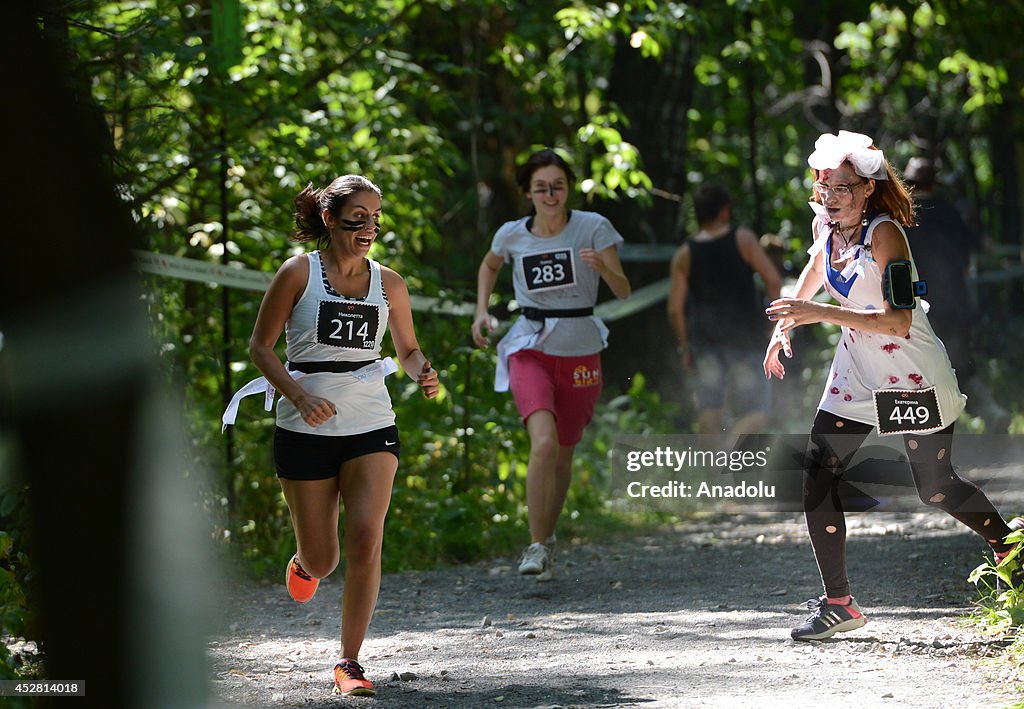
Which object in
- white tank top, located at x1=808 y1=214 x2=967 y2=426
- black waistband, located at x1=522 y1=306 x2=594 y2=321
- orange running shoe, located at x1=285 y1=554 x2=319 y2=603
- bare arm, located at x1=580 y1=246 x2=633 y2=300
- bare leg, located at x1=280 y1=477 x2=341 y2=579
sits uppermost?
bare arm, located at x1=580 y1=246 x2=633 y2=300

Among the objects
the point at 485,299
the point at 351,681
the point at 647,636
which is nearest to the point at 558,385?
the point at 485,299

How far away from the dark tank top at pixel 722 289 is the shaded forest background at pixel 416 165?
70cm

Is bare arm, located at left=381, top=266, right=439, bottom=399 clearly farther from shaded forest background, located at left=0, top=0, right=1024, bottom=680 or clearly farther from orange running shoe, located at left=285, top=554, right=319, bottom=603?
shaded forest background, located at left=0, top=0, right=1024, bottom=680

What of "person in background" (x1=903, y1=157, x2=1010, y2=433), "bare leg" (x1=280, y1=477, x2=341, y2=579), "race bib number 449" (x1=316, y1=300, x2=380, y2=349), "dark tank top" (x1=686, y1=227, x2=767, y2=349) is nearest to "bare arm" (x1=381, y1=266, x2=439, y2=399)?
"race bib number 449" (x1=316, y1=300, x2=380, y2=349)

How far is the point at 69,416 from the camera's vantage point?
3441 mm

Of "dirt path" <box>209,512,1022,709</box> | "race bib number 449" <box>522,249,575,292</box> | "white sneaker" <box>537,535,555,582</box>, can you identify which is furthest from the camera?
Answer: "race bib number 449" <box>522,249,575,292</box>

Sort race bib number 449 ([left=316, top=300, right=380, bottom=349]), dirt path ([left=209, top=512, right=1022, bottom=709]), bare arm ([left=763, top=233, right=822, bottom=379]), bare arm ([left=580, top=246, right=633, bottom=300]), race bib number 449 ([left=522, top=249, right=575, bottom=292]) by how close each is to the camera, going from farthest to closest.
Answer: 1. race bib number 449 ([left=522, top=249, right=575, bottom=292])
2. bare arm ([left=580, top=246, right=633, bottom=300])
3. bare arm ([left=763, top=233, right=822, bottom=379])
4. race bib number 449 ([left=316, top=300, right=380, bottom=349])
5. dirt path ([left=209, top=512, right=1022, bottom=709])

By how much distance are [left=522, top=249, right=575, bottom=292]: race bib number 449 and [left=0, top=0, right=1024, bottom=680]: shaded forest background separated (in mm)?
1642

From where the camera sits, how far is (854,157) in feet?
18.0

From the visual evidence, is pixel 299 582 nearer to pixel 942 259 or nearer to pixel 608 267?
pixel 608 267

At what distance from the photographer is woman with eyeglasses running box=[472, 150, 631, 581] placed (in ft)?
25.1

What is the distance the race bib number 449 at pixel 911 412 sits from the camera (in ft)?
18.0

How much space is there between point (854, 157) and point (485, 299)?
2.87m

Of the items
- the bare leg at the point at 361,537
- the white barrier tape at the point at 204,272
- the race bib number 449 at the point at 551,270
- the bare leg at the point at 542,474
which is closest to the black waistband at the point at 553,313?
the race bib number 449 at the point at 551,270
